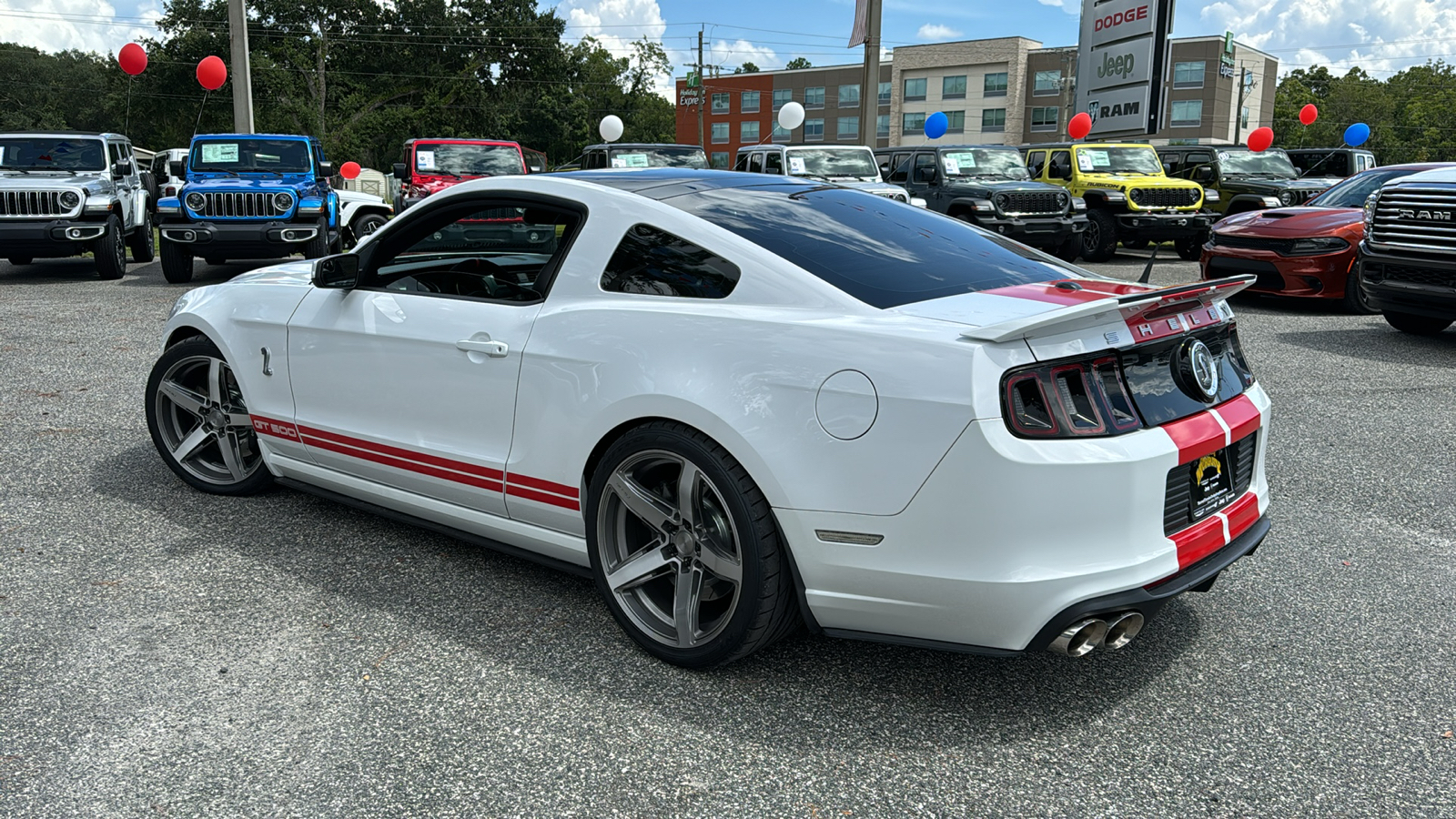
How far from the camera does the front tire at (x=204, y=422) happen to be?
182 inches

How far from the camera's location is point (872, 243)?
3320 mm

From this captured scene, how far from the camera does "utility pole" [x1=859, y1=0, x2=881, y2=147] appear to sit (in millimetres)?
22359

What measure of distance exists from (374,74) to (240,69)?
38.7m

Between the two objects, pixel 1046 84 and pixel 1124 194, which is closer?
pixel 1124 194

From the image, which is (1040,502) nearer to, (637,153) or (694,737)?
(694,737)

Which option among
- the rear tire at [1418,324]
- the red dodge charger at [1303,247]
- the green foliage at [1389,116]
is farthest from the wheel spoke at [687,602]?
the green foliage at [1389,116]

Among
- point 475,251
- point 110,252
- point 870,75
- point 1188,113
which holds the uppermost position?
point 1188,113

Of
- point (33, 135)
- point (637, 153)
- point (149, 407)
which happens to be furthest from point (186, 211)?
point (149, 407)

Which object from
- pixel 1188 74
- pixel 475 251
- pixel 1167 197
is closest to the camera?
pixel 475 251

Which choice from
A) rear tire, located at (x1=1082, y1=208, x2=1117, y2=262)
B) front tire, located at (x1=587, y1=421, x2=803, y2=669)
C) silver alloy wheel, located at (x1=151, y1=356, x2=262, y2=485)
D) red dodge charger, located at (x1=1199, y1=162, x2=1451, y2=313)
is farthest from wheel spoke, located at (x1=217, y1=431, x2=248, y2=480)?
rear tire, located at (x1=1082, y1=208, x2=1117, y2=262)

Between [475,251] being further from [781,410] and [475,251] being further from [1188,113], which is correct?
[1188,113]

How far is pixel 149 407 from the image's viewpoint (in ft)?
16.0

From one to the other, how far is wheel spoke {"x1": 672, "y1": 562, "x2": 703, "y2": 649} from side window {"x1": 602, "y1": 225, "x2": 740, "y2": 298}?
2.59 ft

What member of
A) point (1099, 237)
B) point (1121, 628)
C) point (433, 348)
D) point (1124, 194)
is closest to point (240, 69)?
point (1099, 237)
